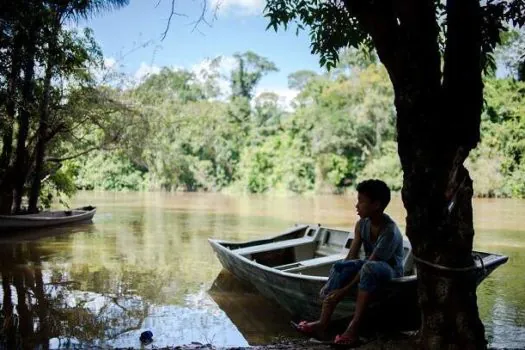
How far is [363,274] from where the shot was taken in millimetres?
4273

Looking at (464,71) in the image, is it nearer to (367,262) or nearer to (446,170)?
(446,170)

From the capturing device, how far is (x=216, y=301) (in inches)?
277

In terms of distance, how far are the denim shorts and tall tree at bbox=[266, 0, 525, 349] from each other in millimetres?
741

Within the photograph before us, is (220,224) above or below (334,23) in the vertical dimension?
below

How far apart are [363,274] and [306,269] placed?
2.25 m

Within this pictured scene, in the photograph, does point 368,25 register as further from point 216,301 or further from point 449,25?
point 216,301

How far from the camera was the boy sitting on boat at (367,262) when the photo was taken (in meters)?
4.21

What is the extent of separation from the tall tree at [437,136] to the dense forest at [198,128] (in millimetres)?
2441

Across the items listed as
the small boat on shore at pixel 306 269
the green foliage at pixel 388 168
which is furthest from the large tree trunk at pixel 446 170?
the green foliage at pixel 388 168

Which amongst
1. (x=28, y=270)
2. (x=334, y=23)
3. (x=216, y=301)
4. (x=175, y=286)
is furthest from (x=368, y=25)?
(x=28, y=270)

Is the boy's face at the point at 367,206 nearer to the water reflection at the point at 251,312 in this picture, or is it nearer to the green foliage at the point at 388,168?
the water reflection at the point at 251,312

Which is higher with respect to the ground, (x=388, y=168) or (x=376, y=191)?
(x=388, y=168)

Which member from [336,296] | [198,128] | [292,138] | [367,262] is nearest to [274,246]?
[336,296]

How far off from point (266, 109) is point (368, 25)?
48516 millimetres
